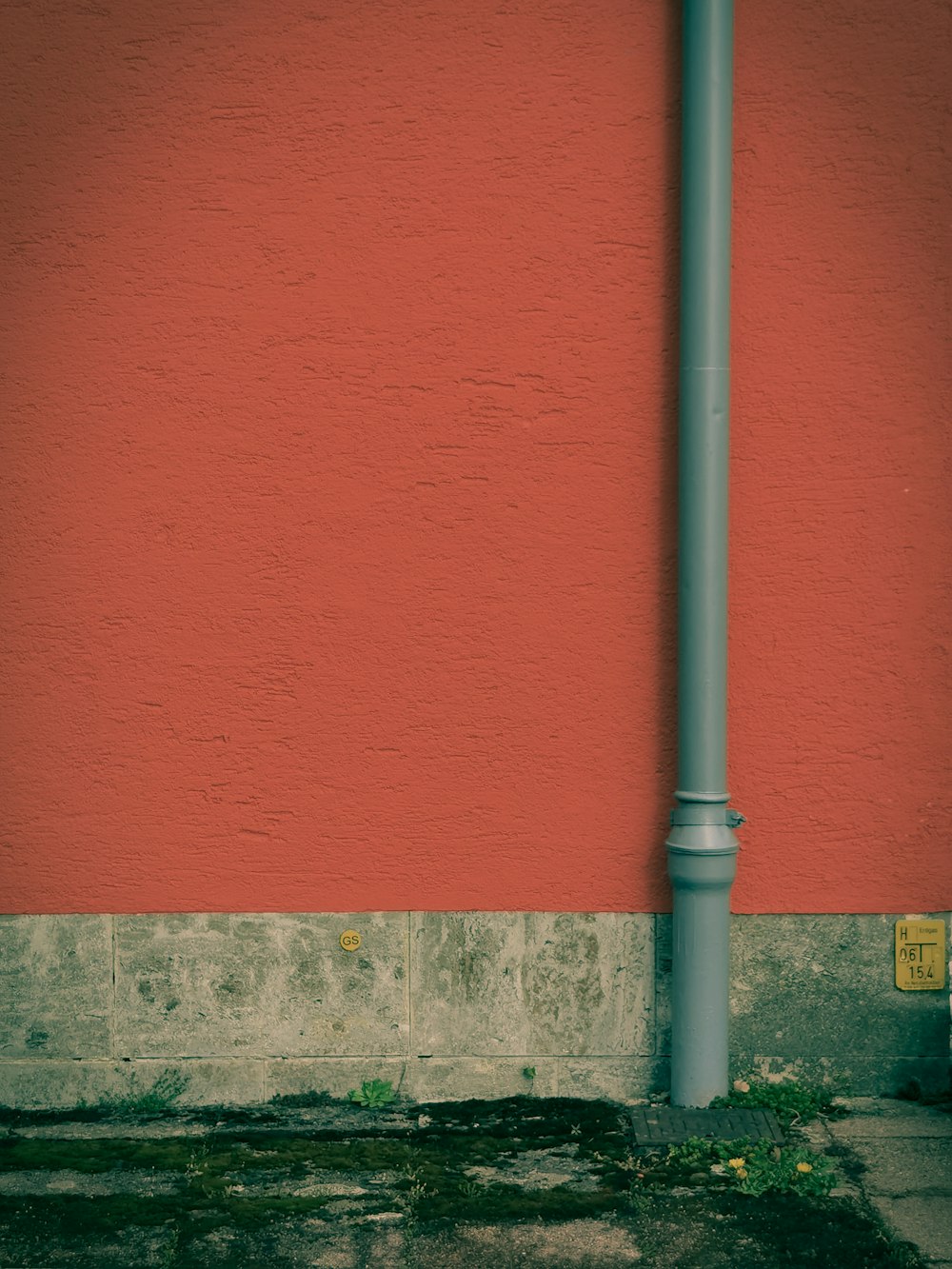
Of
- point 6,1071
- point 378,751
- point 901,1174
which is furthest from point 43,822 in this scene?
point 901,1174

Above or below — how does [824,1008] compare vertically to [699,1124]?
above

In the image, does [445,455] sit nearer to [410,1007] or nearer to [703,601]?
[703,601]

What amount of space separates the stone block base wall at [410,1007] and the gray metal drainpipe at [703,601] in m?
0.18

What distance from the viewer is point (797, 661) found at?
464 centimetres

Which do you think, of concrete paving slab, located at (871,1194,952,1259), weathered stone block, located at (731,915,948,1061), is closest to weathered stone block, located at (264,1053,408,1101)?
weathered stone block, located at (731,915,948,1061)

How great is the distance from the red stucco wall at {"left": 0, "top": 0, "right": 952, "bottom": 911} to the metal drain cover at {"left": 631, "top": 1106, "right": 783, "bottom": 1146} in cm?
71

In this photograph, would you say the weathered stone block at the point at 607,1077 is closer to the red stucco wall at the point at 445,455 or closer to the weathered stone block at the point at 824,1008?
the weathered stone block at the point at 824,1008

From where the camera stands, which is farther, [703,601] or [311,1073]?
[311,1073]

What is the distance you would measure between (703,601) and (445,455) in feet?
3.41

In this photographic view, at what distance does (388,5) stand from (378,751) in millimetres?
2607

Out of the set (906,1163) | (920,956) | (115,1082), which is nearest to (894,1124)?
(906,1163)

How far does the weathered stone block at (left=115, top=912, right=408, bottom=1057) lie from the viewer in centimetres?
461

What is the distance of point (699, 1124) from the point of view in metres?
4.35

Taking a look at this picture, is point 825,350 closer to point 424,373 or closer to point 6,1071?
point 424,373
